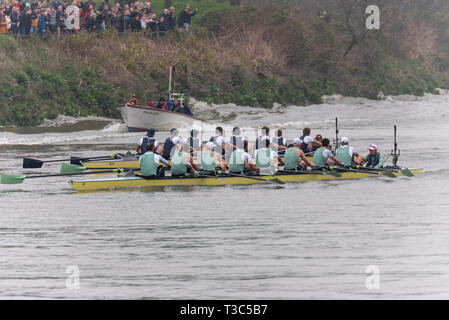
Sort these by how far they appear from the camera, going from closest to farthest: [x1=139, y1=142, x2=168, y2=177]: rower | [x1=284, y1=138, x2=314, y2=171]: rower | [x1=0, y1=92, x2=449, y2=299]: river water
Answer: [x1=0, y1=92, x2=449, y2=299]: river water < [x1=139, y1=142, x2=168, y2=177]: rower < [x1=284, y1=138, x2=314, y2=171]: rower

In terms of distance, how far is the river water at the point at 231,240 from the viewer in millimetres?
13314

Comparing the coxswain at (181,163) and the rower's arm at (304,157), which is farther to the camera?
the rower's arm at (304,157)

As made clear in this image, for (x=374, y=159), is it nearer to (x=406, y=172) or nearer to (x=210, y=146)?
(x=406, y=172)

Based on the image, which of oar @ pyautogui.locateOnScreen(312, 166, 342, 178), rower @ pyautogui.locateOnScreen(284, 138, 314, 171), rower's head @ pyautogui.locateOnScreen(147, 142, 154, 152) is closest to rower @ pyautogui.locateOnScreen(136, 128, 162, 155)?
rower's head @ pyautogui.locateOnScreen(147, 142, 154, 152)

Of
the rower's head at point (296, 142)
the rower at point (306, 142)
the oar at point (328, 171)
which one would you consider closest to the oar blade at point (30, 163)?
the rower's head at point (296, 142)

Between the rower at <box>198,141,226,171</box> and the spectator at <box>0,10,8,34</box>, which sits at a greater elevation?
the spectator at <box>0,10,8,34</box>

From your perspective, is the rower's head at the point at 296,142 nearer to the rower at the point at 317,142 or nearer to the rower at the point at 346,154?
the rower at the point at 317,142

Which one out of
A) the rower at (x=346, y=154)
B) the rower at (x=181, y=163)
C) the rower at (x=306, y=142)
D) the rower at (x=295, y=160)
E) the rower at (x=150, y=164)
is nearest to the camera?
the rower at (x=150, y=164)

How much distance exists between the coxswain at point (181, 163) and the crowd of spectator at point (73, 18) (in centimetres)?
2138

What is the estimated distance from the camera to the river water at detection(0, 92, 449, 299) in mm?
13314

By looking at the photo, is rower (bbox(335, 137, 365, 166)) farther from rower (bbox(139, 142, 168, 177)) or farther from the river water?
rower (bbox(139, 142, 168, 177))

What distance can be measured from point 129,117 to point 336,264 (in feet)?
82.3

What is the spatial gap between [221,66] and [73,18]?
408 inches

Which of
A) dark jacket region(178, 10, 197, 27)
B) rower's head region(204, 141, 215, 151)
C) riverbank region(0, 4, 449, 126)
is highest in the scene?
dark jacket region(178, 10, 197, 27)
